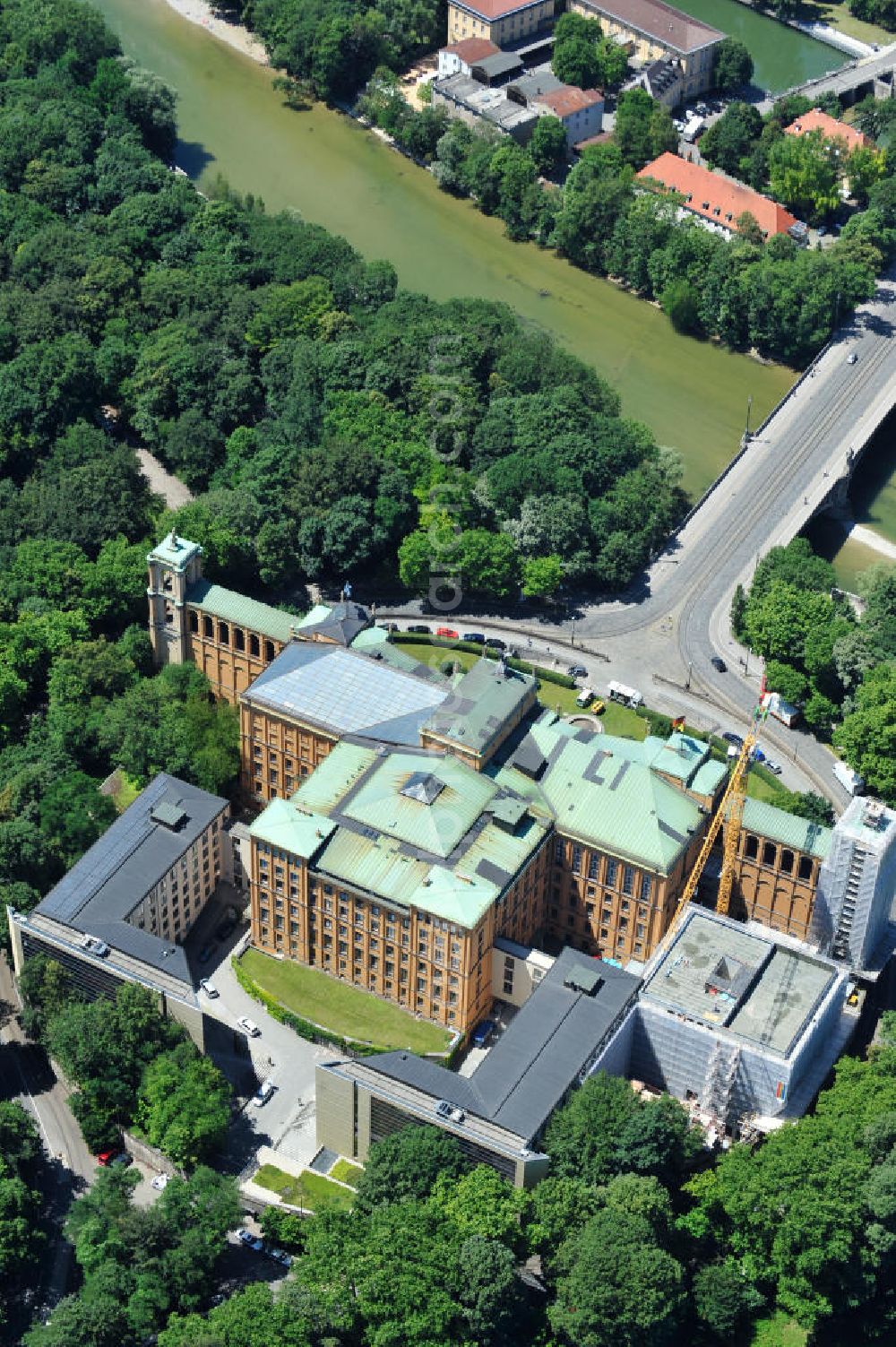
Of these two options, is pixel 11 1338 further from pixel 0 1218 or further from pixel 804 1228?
pixel 804 1228

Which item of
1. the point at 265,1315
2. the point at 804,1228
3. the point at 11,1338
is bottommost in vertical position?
the point at 11,1338

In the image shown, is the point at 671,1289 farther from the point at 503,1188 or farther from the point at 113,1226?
the point at 113,1226

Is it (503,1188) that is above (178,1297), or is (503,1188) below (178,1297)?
above

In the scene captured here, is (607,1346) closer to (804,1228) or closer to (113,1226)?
(804,1228)

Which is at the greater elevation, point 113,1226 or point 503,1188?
point 503,1188

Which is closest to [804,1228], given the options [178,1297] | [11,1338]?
[178,1297]

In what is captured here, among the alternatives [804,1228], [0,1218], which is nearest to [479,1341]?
[804,1228]

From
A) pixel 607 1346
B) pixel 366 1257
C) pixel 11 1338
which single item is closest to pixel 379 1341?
pixel 366 1257
